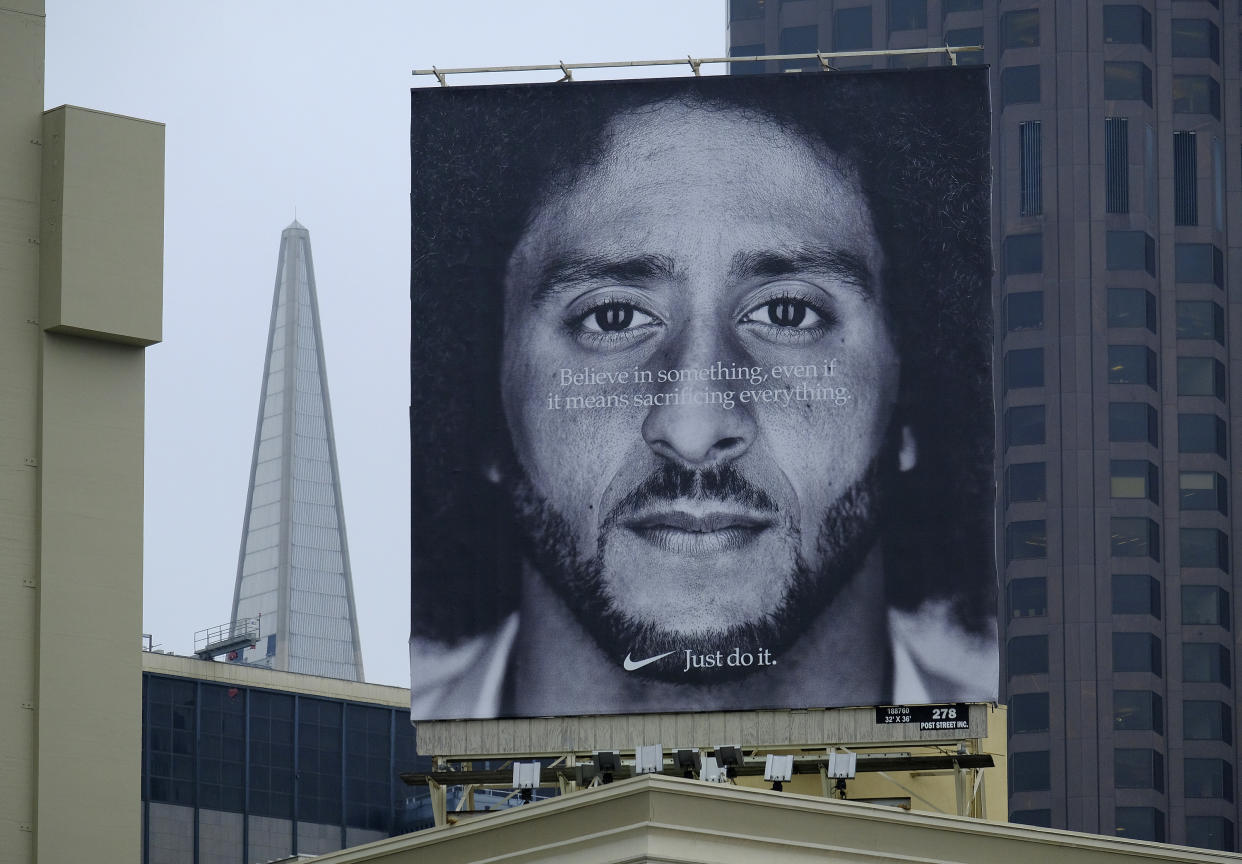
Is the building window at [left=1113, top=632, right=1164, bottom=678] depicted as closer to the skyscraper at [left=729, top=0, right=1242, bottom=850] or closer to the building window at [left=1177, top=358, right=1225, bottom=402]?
the skyscraper at [left=729, top=0, right=1242, bottom=850]

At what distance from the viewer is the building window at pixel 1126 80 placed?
12988cm

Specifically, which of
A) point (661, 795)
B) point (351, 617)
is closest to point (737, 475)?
point (661, 795)

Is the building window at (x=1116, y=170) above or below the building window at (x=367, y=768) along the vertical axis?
above

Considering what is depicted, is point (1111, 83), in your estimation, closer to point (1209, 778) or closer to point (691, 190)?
point (1209, 778)

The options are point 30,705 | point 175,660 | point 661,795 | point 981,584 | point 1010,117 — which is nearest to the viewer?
point 661,795

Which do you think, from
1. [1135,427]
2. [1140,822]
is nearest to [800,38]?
[1135,427]

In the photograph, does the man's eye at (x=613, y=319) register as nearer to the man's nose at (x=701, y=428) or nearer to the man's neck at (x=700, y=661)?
the man's nose at (x=701, y=428)

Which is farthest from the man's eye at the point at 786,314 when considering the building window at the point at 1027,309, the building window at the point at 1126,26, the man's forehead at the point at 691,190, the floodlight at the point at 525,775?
the building window at the point at 1126,26

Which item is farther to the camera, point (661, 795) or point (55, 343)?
point (55, 343)

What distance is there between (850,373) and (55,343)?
13995 mm

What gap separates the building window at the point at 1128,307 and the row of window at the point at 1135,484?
784 cm

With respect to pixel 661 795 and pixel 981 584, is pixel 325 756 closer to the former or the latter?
pixel 981 584

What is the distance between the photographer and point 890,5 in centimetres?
13800

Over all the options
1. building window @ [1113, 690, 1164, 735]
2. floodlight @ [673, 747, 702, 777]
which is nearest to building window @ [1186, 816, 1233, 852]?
building window @ [1113, 690, 1164, 735]
